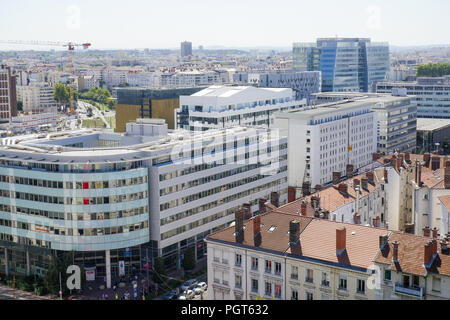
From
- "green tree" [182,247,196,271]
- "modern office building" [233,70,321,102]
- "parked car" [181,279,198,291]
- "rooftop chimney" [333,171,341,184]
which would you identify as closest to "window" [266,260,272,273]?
"parked car" [181,279,198,291]

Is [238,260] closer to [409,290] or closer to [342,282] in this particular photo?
[342,282]

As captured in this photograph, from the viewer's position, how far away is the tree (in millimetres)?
57250

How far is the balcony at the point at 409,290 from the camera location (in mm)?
32522

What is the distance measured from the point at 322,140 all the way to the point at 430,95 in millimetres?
86108

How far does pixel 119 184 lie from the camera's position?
57281 millimetres

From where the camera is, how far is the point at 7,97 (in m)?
180

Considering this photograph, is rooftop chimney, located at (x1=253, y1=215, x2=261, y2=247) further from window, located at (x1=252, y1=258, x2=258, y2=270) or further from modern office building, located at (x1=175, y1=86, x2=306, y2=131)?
modern office building, located at (x1=175, y1=86, x2=306, y2=131)

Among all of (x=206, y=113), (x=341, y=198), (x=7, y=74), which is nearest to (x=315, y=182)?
(x=206, y=113)

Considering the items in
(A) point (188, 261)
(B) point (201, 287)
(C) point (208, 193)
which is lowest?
(B) point (201, 287)

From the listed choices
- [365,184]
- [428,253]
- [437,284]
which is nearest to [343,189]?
[365,184]

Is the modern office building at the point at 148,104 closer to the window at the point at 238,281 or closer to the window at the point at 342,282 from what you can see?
the window at the point at 238,281

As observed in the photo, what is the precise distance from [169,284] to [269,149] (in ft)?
85.9

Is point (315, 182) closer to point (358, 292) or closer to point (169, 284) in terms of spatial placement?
point (169, 284)

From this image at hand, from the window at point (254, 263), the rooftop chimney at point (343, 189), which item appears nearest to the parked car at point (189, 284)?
the window at point (254, 263)
